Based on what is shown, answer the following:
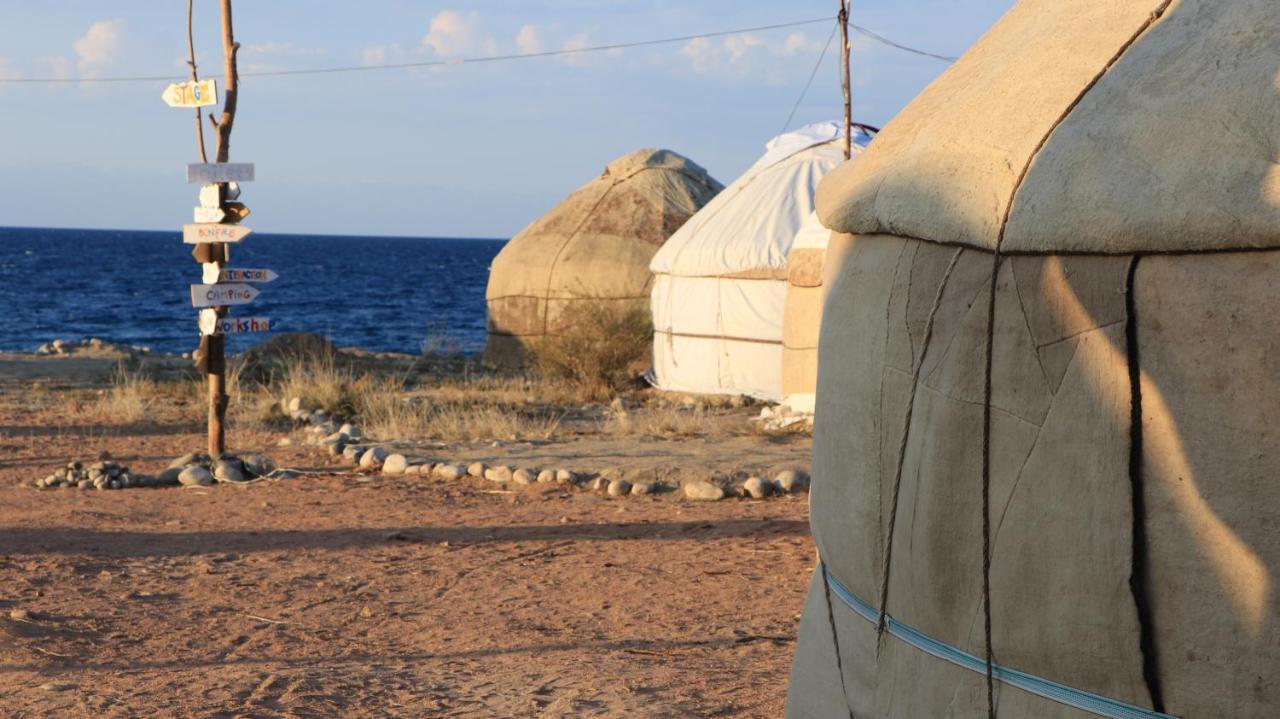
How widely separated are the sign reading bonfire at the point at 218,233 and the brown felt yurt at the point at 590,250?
627 cm

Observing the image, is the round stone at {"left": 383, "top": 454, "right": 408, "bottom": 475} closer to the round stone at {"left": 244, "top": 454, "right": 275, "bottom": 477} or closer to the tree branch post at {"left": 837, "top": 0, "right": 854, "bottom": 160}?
the round stone at {"left": 244, "top": 454, "right": 275, "bottom": 477}

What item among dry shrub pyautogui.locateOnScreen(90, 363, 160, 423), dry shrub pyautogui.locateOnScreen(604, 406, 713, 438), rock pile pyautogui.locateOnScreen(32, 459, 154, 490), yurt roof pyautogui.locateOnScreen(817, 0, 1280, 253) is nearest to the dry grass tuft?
dry shrub pyautogui.locateOnScreen(604, 406, 713, 438)

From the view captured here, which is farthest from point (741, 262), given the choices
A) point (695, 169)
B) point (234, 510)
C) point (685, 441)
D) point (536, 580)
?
point (536, 580)

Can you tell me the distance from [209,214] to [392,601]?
374cm

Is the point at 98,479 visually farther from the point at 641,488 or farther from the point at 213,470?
the point at 641,488

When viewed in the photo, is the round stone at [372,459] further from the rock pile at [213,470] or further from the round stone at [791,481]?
the round stone at [791,481]

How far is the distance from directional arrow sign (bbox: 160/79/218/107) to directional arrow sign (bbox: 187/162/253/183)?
37 cm

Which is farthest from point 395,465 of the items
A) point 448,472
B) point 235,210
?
point 235,210

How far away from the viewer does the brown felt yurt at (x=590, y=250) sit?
14656 millimetres

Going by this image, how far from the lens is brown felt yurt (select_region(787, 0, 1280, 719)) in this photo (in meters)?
1.97

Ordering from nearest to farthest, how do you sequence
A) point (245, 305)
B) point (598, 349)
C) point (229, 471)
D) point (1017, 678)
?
point (1017, 678) < point (229, 471) < point (598, 349) < point (245, 305)

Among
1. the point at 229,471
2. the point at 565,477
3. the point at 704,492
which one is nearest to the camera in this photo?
the point at 704,492

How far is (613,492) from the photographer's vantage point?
23.7 feet

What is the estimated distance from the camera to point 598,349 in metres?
12.9
